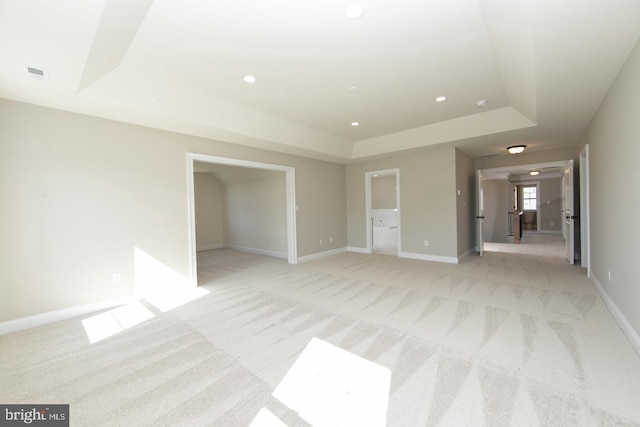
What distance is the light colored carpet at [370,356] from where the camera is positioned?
1619 millimetres

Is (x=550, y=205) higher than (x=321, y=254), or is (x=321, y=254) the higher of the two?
(x=550, y=205)

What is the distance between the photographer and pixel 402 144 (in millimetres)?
5598

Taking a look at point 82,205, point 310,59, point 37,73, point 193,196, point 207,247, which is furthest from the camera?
point 207,247

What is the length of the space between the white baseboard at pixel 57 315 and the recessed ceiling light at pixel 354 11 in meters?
4.21

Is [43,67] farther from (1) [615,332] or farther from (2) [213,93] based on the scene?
A: (1) [615,332]

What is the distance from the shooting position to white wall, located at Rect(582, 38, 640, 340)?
223cm

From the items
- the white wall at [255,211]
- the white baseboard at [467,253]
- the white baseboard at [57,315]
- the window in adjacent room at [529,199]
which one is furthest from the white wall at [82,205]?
the window in adjacent room at [529,199]

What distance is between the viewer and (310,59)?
2.80 metres

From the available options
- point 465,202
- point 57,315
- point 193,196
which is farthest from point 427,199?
point 57,315

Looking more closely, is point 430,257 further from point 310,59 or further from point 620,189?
point 310,59

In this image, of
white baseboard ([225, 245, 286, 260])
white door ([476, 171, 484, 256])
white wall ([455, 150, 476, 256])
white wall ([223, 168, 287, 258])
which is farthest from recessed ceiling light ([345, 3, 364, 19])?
white door ([476, 171, 484, 256])
